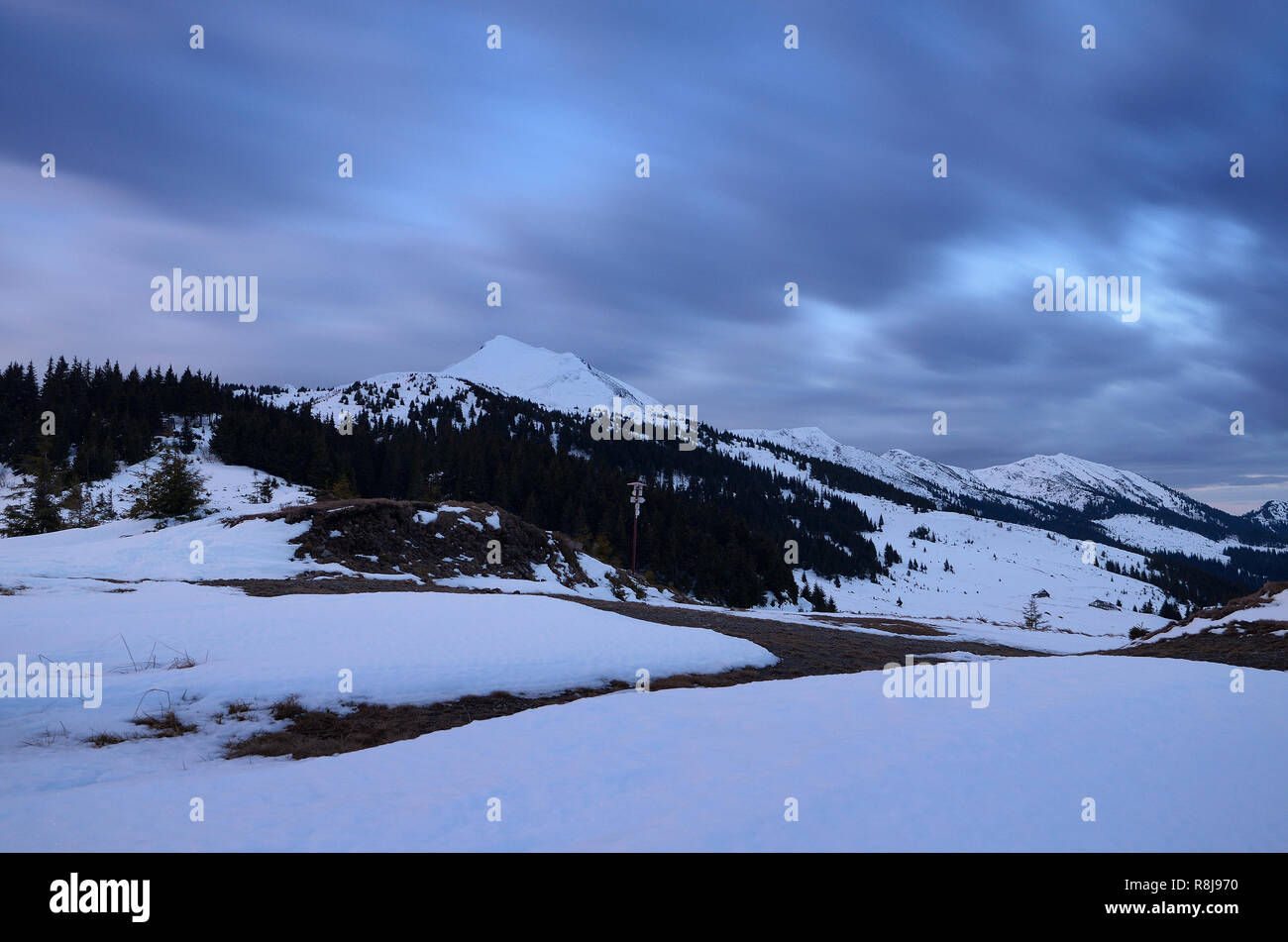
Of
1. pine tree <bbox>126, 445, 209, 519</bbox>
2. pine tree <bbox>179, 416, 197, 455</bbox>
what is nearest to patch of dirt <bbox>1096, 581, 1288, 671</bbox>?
pine tree <bbox>126, 445, 209, 519</bbox>

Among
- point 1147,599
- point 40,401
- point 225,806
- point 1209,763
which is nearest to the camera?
point 225,806

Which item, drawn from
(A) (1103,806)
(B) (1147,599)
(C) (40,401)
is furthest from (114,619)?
(B) (1147,599)

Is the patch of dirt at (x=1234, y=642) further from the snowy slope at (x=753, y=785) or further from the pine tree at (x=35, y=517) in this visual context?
the pine tree at (x=35, y=517)

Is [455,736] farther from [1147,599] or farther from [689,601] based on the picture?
[1147,599]

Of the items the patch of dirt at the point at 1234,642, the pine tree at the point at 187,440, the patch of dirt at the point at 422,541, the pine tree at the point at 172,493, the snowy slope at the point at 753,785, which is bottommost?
the patch of dirt at the point at 1234,642

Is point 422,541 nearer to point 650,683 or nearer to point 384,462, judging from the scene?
point 650,683

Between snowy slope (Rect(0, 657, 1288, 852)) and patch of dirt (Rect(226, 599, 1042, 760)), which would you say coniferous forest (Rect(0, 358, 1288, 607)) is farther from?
snowy slope (Rect(0, 657, 1288, 852))

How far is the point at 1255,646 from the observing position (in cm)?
1638

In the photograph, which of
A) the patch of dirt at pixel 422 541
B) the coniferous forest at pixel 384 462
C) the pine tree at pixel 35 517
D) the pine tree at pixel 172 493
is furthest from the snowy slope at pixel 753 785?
the coniferous forest at pixel 384 462

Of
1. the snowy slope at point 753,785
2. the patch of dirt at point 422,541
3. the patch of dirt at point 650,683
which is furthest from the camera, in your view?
the patch of dirt at point 422,541

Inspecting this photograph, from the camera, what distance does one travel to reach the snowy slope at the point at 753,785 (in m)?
4.50

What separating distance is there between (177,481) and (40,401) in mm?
72687

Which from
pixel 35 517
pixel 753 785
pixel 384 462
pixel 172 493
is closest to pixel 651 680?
pixel 753 785

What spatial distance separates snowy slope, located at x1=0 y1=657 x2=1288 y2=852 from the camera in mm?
4500
